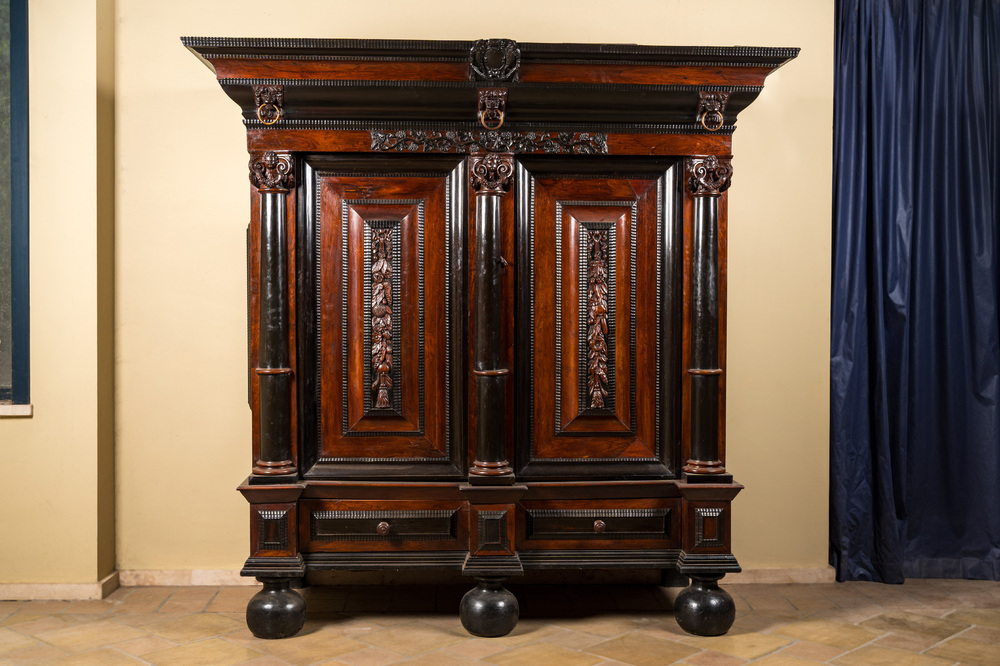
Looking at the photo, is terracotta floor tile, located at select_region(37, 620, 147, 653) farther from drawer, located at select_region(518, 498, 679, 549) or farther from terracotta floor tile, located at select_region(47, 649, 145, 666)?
drawer, located at select_region(518, 498, 679, 549)

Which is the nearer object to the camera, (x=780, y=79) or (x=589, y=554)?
(x=589, y=554)

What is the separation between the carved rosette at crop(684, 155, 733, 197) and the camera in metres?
3.06

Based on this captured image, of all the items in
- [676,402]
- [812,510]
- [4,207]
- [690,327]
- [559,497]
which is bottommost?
[812,510]

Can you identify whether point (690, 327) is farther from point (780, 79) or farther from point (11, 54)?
point (11, 54)

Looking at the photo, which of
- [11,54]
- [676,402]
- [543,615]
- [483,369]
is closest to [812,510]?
[676,402]

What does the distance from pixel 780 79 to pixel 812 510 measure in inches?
82.6

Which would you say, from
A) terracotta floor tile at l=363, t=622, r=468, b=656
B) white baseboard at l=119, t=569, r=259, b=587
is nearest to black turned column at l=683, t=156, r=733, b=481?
terracotta floor tile at l=363, t=622, r=468, b=656

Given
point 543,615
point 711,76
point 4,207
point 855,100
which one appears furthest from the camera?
point 855,100

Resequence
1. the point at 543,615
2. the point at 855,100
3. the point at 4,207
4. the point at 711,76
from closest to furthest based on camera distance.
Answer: the point at 711,76 < the point at 543,615 < the point at 4,207 < the point at 855,100

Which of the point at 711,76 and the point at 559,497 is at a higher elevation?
the point at 711,76

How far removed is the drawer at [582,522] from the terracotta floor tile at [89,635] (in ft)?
5.22

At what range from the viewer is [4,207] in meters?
3.54

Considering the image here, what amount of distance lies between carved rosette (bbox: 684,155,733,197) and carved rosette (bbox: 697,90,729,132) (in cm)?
13

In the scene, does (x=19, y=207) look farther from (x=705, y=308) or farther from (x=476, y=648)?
(x=705, y=308)
